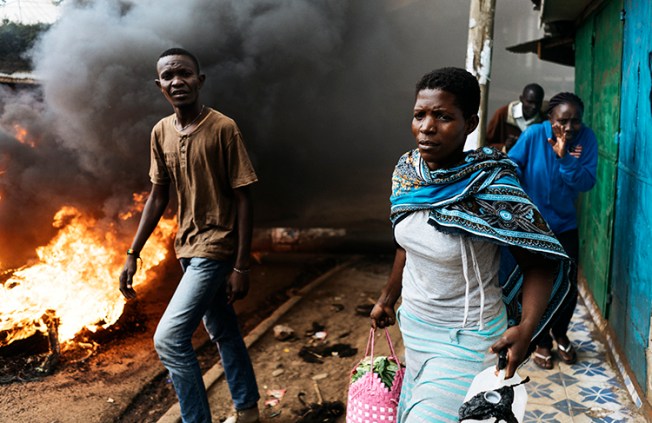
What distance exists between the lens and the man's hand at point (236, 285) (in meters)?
3.42

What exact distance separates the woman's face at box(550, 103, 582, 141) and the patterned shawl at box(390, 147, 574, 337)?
203 cm

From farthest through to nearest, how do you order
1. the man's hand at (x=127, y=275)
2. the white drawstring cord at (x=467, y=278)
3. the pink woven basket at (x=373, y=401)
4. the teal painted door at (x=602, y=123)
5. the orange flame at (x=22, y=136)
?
the orange flame at (x=22, y=136) → the teal painted door at (x=602, y=123) → the man's hand at (x=127, y=275) → the pink woven basket at (x=373, y=401) → the white drawstring cord at (x=467, y=278)

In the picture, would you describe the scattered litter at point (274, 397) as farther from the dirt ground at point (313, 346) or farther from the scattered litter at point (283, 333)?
the scattered litter at point (283, 333)

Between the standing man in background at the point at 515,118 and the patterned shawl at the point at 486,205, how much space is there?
11.1 feet

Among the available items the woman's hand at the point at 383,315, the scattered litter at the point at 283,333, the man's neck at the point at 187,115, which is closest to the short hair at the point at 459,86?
the woman's hand at the point at 383,315

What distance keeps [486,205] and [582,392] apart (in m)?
2.67

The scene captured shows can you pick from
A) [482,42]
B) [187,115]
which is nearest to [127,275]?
[187,115]

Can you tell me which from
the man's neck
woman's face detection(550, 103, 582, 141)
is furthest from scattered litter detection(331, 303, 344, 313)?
the man's neck

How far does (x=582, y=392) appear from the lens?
4.02 meters

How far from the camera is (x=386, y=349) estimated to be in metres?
5.20

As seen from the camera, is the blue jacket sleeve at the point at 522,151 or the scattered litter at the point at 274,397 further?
the scattered litter at the point at 274,397

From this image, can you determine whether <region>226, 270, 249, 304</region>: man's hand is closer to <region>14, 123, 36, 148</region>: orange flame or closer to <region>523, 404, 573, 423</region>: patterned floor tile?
<region>523, 404, 573, 423</region>: patterned floor tile

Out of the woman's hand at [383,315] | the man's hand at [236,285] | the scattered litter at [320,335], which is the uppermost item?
the woman's hand at [383,315]

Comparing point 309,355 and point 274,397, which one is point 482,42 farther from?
point 274,397
